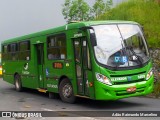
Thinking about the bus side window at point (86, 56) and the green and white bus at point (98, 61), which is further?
the bus side window at point (86, 56)

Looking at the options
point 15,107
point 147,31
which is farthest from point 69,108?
point 147,31

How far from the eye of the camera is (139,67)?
472 inches

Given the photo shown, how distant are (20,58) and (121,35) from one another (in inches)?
308

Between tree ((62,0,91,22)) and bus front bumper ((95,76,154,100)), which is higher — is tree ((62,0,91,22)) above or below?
above

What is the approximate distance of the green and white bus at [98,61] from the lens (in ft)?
38.0

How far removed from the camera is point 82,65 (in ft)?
40.7

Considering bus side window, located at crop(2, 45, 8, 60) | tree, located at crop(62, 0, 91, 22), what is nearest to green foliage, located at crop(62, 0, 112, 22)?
tree, located at crop(62, 0, 91, 22)

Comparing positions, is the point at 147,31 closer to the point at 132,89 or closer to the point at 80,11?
the point at 132,89

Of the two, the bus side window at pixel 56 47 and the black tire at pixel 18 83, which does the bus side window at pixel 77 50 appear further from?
the black tire at pixel 18 83

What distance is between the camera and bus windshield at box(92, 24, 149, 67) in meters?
11.7

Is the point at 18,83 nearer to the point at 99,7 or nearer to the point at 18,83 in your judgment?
the point at 18,83

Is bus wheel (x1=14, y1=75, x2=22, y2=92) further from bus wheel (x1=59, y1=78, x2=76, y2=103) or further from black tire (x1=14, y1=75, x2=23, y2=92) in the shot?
bus wheel (x1=59, y1=78, x2=76, y2=103)

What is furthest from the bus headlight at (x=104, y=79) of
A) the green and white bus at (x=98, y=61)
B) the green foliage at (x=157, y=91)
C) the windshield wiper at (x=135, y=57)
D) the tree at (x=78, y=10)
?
the tree at (x=78, y=10)

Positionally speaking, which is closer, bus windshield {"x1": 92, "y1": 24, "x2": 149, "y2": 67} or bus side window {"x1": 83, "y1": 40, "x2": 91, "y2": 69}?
bus windshield {"x1": 92, "y1": 24, "x2": 149, "y2": 67}
